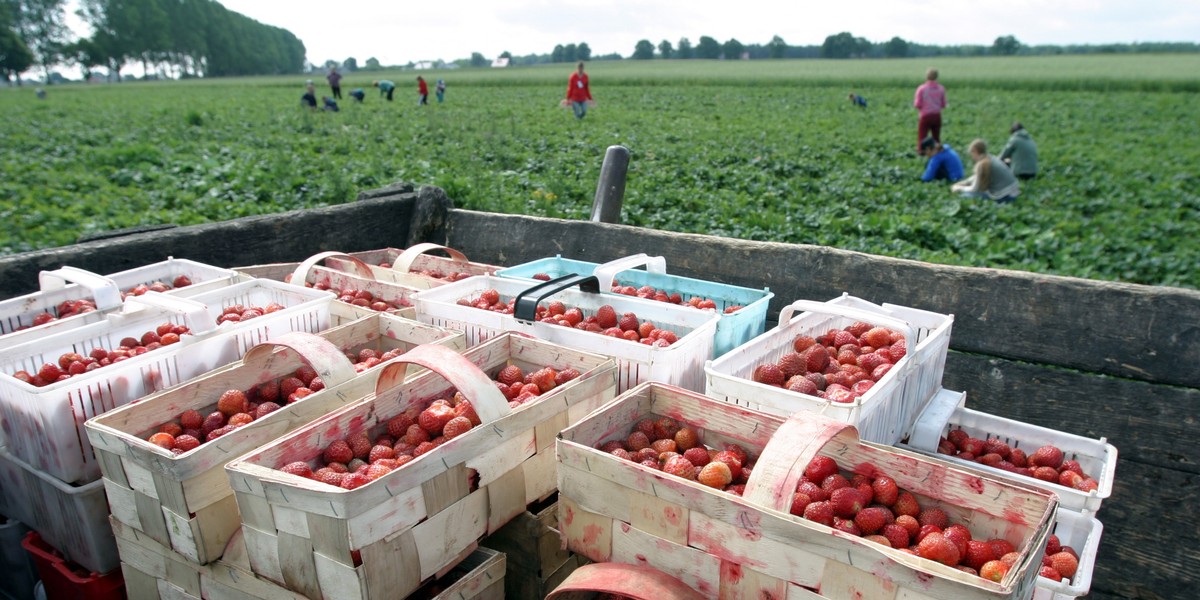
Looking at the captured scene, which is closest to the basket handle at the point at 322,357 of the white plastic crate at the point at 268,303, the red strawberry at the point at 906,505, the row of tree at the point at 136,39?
the white plastic crate at the point at 268,303

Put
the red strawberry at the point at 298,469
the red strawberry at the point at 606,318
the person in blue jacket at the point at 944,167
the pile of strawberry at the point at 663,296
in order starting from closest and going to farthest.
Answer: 1. the red strawberry at the point at 298,469
2. the red strawberry at the point at 606,318
3. the pile of strawberry at the point at 663,296
4. the person in blue jacket at the point at 944,167

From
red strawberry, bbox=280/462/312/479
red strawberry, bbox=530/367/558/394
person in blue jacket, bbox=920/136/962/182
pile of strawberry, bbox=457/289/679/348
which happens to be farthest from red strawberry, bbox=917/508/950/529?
person in blue jacket, bbox=920/136/962/182

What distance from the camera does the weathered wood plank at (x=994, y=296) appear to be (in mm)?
2838

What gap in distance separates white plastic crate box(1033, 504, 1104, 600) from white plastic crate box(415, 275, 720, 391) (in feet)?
4.17

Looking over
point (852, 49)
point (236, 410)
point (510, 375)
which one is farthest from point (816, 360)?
point (852, 49)

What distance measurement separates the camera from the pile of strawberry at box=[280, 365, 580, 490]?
200 cm

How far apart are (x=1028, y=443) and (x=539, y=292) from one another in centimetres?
199

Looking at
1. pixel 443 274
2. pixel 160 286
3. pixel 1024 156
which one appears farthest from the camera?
pixel 1024 156

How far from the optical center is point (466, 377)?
2109 millimetres

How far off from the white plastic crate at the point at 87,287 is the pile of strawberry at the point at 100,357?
0.62 feet

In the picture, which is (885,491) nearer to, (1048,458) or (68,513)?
(1048,458)

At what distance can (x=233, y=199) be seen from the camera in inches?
374

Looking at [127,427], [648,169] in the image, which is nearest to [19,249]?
[127,427]

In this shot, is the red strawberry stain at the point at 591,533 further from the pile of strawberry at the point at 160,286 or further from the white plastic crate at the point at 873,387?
the pile of strawberry at the point at 160,286
